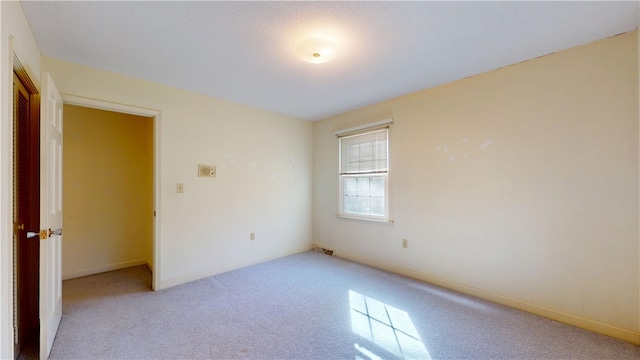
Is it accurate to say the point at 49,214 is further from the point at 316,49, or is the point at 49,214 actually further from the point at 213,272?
the point at 316,49

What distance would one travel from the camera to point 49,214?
6.15ft

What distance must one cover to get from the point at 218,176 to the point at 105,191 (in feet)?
5.38

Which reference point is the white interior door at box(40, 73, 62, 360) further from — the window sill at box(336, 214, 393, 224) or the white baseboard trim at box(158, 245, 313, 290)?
the window sill at box(336, 214, 393, 224)

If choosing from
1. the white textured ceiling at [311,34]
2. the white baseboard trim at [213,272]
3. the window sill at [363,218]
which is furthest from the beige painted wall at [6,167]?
the window sill at [363,218]

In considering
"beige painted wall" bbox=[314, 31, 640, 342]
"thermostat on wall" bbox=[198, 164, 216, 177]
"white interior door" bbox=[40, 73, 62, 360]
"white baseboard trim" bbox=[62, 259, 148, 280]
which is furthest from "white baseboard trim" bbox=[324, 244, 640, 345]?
"white baseboard trim" bbox=[62, 259, 148, 280]

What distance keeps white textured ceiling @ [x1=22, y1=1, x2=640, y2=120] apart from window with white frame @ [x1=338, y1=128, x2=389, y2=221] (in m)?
1.03

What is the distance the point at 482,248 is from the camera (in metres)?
2.71

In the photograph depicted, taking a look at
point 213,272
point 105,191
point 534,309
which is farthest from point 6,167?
point 534,309

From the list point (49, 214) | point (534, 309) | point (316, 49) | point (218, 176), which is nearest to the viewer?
point (49, 214)

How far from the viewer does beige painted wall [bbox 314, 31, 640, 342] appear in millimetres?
2018

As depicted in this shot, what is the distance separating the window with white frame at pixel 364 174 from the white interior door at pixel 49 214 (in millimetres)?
3198

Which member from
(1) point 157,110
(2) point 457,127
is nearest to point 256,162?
(1) point 157,110

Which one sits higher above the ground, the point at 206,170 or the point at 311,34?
the point at 311,34

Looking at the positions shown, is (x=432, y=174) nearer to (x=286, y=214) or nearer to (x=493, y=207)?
(x=493, y=207)
